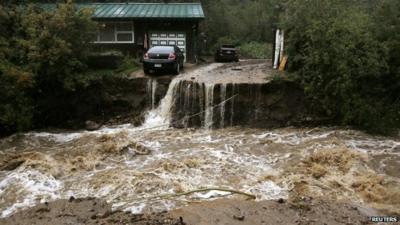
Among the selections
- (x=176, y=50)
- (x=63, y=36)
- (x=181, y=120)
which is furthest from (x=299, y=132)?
(x=63, y=36)

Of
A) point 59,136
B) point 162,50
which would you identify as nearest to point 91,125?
point 59,136

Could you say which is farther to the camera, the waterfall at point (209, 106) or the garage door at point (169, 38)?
the garage door at point (169, 38)

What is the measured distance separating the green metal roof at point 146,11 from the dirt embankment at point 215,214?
55.7ft

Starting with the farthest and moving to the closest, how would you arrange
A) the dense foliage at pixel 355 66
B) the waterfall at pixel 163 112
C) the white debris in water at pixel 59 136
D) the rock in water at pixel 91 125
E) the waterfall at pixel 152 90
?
the waterfall at pixel 152 90
the waterfall at pixel 163 112
the rock in water at pixel 91 125
the dense foliage at pixel 355 66
the white debris in water at pixel 59 136

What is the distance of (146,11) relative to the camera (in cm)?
2616

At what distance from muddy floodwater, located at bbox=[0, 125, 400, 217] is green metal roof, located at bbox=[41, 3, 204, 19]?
10314mm

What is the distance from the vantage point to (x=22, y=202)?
9.87m

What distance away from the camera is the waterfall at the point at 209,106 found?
1741cm

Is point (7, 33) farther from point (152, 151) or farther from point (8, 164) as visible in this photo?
point (152, 151)

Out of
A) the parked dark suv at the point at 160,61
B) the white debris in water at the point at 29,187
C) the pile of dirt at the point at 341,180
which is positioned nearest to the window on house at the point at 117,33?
the parked dark suv at the point at 160,61

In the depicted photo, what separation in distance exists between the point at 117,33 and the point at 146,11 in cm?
229

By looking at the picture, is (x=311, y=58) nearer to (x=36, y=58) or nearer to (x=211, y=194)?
(x=211, y=194)

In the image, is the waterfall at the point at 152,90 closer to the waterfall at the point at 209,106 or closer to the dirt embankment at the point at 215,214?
the waterfall at the point at 209,106

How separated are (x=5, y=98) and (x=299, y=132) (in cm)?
1173
